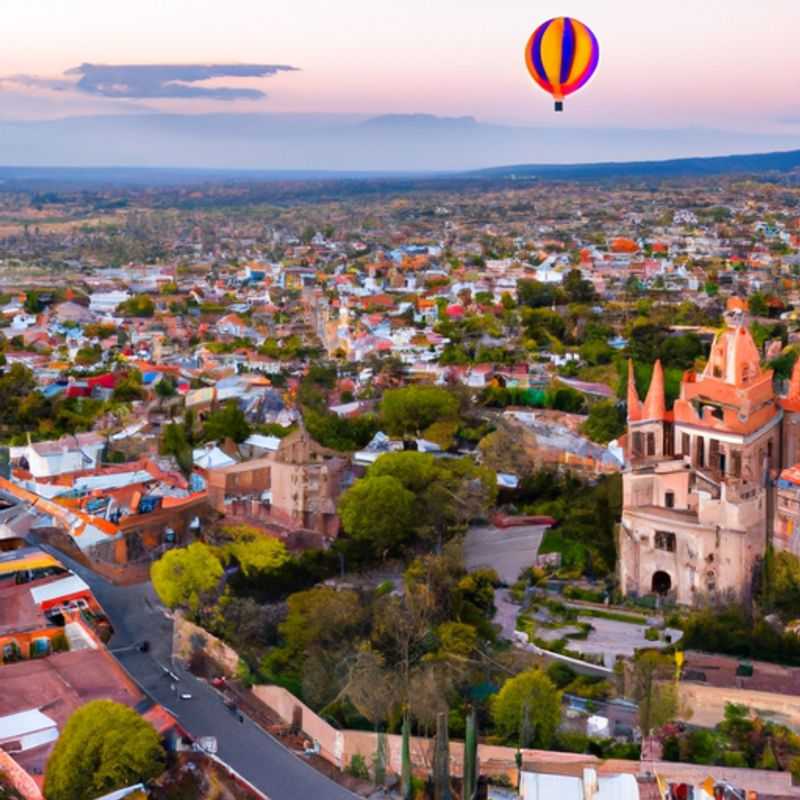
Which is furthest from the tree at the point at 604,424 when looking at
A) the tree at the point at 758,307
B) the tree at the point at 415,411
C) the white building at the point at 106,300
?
the white building at the point at 106,300

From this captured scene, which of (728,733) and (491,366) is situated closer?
(728,733)

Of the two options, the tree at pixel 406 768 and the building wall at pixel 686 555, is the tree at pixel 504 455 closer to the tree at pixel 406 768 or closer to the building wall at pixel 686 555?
the building wall at pixel 686 555

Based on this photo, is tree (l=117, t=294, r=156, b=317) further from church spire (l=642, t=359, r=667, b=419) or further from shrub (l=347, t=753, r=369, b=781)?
shrub (l=347, t=753, r=369, b=781)

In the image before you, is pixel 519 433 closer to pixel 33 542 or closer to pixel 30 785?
pixel 33 542

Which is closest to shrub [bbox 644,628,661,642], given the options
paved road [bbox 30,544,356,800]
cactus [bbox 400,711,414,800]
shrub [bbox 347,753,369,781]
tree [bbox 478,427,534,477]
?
cactus [bbox 400,711,414,800]

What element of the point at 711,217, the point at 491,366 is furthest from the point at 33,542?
the point at 711,217

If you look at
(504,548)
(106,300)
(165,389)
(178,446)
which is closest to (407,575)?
(504,548)

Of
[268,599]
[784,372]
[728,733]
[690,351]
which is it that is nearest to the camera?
[728,733]
